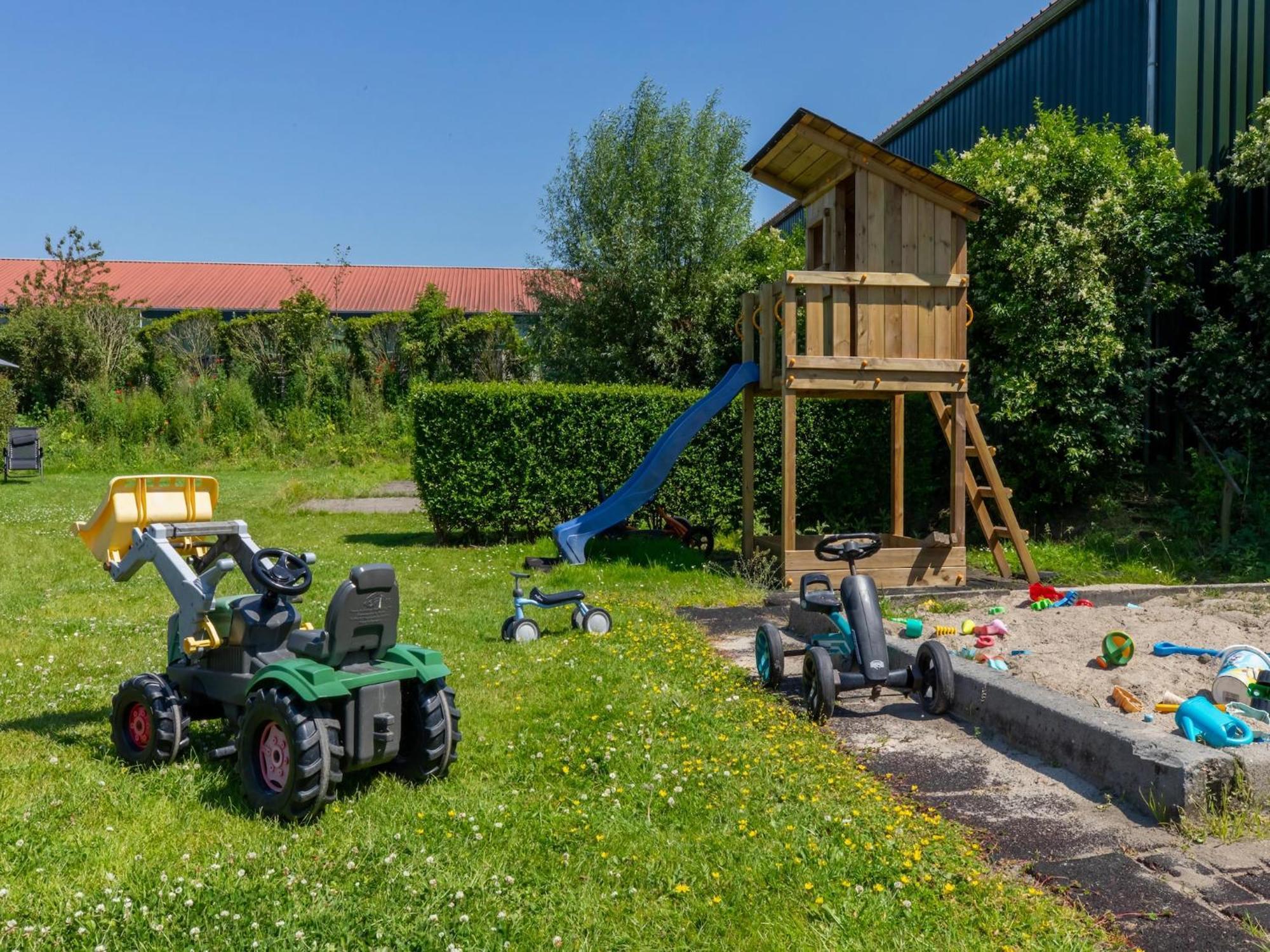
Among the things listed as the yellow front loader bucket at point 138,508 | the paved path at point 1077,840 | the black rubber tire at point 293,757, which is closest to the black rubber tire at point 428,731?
the black rubber tire at point 293,757

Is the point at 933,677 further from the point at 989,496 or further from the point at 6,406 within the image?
the point at 6,406

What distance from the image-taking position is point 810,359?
10.5 m

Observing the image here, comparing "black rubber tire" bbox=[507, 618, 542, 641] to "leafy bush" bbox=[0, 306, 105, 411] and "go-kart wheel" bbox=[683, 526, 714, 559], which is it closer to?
"go-kart wheel" bbox=[683, 526, 714, 559]

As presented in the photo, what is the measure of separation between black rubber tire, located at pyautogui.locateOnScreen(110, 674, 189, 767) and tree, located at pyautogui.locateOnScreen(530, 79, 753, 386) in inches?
A: 565

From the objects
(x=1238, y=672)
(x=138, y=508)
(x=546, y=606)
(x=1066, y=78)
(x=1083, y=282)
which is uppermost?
(x=1066, y=78)

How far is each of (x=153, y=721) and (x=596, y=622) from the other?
150 inches

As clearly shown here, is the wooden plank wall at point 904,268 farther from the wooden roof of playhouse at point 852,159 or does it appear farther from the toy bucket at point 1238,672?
the toy bucket at point 1238,672

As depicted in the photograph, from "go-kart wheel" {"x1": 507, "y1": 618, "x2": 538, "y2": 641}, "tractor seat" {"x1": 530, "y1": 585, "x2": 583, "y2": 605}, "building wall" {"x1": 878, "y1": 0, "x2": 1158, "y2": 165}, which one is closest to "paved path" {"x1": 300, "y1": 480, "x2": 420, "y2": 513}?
"tractor seat" {"x1": 530, "y1": 585, "x2": 583, "y2": 605}

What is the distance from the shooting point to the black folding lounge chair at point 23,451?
2098 cm

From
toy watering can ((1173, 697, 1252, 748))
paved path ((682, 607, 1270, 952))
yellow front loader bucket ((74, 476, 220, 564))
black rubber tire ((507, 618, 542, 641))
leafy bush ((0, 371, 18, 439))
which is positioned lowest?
paved path ((682, 607, 1270, 952))

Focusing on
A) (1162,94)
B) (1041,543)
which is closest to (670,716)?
(1041,543)

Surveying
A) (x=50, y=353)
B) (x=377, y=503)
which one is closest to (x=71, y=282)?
(x=50, y=353)

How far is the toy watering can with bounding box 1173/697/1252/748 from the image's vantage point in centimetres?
452

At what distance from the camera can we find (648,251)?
18812 millimetres
